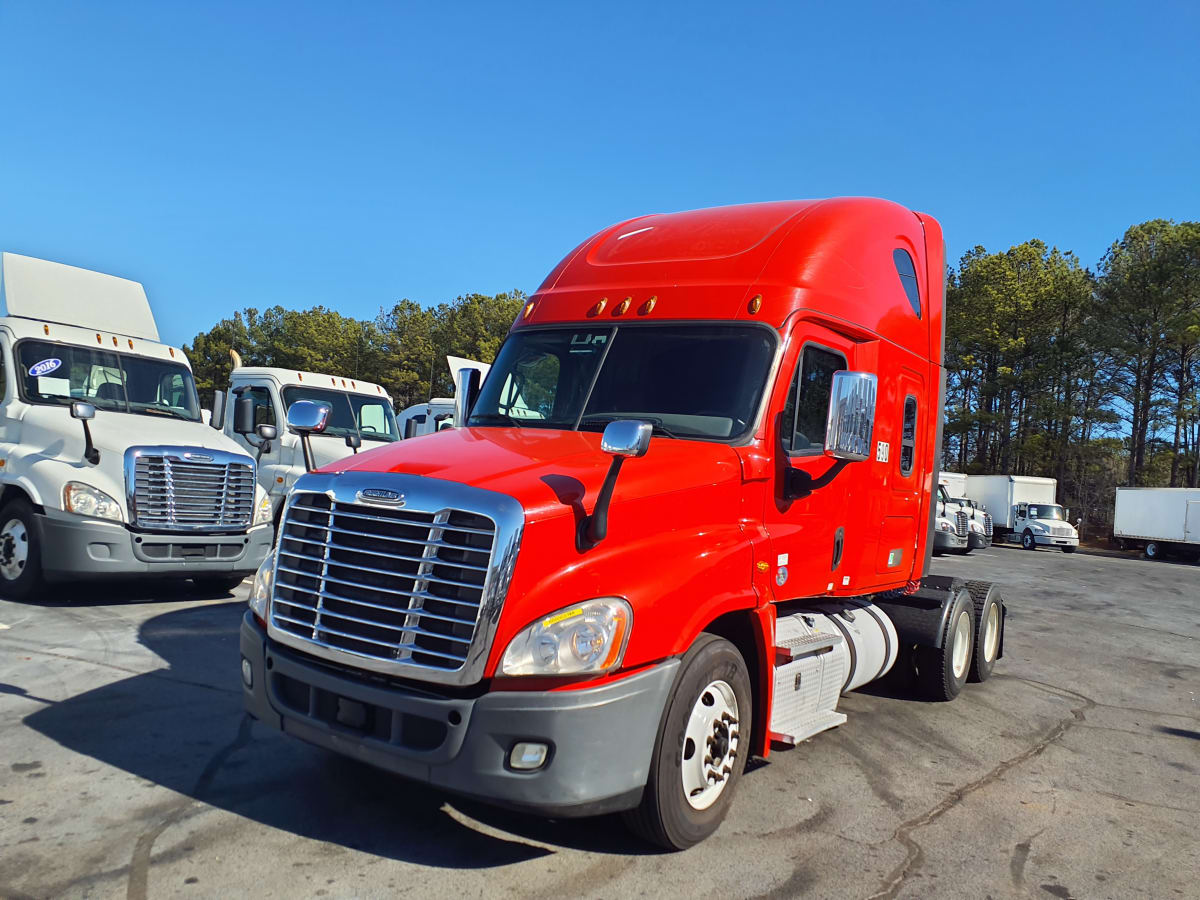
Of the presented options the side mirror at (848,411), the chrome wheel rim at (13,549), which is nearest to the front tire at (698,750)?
the side mirror at (848,411)

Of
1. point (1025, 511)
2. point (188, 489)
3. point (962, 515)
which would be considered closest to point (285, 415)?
point (188, 489)

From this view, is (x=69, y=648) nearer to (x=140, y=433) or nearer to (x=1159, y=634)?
(x=140, y=433)

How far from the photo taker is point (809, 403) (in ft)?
16.4

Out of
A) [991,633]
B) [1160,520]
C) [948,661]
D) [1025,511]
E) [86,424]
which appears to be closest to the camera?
[948,661]

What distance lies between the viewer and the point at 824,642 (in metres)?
5.48

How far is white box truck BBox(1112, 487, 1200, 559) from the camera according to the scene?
1298 inches

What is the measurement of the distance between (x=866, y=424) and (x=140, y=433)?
750 cm

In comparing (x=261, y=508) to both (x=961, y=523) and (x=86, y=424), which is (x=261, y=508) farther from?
(x=961, y=523)

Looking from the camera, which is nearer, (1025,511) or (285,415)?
(285,415)

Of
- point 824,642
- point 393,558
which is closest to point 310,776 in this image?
point 393,558

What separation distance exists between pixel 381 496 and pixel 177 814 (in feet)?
5.92

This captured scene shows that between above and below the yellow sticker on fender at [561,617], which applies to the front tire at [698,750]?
below

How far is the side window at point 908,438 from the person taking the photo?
656cm

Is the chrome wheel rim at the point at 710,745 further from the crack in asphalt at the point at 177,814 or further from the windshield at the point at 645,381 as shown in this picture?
the crack in asphalt at the point at 177,814
